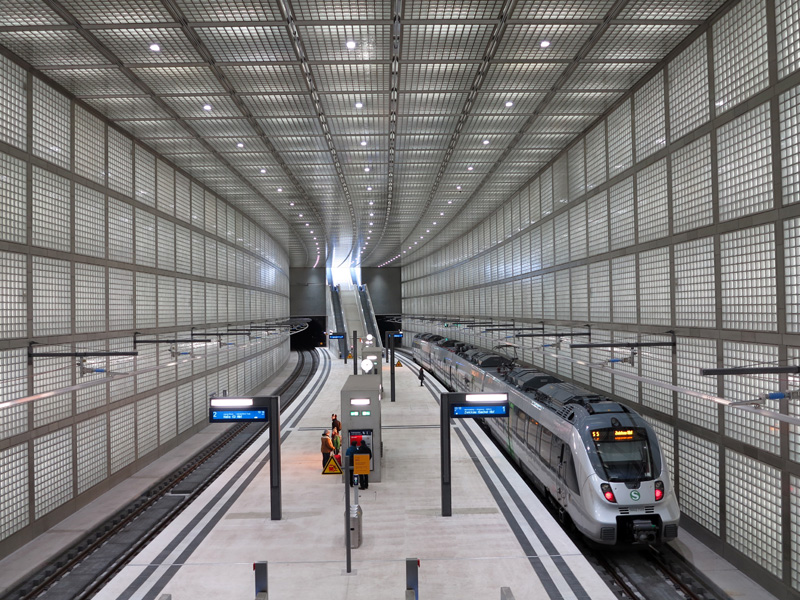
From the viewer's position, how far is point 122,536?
39.0 feet

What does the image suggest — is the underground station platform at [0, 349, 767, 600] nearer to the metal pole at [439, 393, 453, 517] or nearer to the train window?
the metal pole at [439, 393, 453, 517]

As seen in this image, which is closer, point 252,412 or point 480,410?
point 480,410

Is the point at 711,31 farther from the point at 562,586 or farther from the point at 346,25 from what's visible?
the point at 562,586

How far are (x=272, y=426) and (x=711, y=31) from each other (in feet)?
37.6

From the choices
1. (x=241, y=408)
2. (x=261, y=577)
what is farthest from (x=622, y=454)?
(x=241, y=408)

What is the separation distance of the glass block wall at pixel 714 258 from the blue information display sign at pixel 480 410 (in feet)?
12.3

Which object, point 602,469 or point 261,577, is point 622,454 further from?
point 261,577

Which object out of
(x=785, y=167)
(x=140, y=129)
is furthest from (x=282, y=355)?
(x=785, y=167)

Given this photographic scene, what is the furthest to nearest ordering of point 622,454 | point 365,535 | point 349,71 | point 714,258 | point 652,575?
point 349,71
point 365,535
point 714,258
point 622,454
point 652,575

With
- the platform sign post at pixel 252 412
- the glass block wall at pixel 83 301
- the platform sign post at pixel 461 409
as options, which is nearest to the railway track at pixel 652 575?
the platform sign post at pixel 461 409

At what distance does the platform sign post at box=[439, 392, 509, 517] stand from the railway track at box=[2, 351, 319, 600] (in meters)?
6.22

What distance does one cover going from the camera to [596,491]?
9.93 meters

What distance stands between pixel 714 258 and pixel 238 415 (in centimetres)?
996

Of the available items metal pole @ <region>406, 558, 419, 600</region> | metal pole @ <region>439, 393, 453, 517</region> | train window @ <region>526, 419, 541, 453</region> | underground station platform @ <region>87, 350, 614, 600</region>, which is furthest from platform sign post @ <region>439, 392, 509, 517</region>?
metal pole @ <region>406, 558, 419, 600</region>
